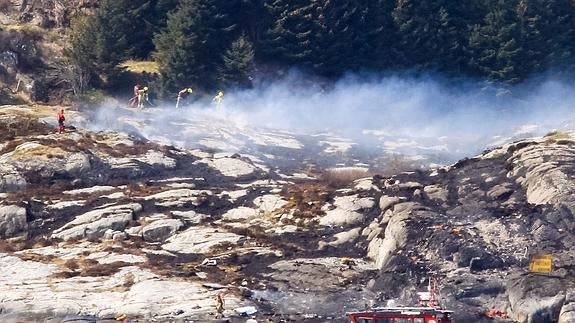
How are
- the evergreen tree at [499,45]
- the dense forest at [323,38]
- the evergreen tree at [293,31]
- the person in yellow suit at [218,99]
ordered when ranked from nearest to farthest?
the person in yellow suit at [218,99] → the dense forest at [323,38] → the evergreen tree at [293,31] → the evergreen tree at [499,45]

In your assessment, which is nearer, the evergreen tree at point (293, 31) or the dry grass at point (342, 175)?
the dry grass at point (342, 175)

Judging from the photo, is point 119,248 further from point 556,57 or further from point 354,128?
point 556,57

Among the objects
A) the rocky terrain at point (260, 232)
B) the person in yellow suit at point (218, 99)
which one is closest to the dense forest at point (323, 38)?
the person in yellow suit at point (218, 99)

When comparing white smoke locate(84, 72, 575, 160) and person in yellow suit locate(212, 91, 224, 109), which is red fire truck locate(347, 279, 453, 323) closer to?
white smoke locate(84, 72, 575, 160)

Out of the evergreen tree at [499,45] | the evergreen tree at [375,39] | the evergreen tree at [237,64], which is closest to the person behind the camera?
the evergreen tree at [237,64]

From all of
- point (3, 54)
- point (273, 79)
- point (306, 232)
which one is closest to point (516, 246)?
point (306, 232)

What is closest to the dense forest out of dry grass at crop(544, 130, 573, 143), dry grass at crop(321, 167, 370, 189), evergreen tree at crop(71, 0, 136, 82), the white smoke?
evergreen tree at crop(71, 0, 136, 82)

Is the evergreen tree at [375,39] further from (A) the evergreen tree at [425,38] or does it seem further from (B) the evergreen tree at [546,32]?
(B) the evergreen tree at [546,32]
